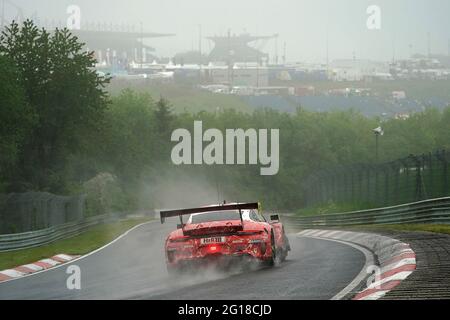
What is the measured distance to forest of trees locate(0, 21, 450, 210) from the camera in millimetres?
Result: 65688

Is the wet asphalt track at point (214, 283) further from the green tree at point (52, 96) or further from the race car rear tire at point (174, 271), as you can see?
the green tree at point (52, 96)

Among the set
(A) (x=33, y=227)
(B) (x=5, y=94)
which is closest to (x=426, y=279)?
(A) (x=33, y=227)

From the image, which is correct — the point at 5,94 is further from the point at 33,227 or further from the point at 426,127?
the point at 426,127

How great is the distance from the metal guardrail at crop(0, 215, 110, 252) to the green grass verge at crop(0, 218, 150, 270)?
19 centimetres

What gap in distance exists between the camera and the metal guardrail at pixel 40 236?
30.7 metres

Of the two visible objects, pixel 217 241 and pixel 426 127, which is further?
pixel 426 127

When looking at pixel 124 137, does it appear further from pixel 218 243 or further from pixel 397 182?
pixel 218 243

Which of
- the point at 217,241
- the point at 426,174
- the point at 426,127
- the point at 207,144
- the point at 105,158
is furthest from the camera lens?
the point at 426,127

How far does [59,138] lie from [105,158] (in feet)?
117

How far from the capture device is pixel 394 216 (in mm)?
35312

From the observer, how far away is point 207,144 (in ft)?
497

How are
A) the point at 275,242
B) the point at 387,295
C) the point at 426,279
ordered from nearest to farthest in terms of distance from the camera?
1. the point at 387,295
2. the point at 426,279
3. the point at 275,242

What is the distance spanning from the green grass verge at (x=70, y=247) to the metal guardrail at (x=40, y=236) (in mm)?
190

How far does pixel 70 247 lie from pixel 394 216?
11061 millimetres
